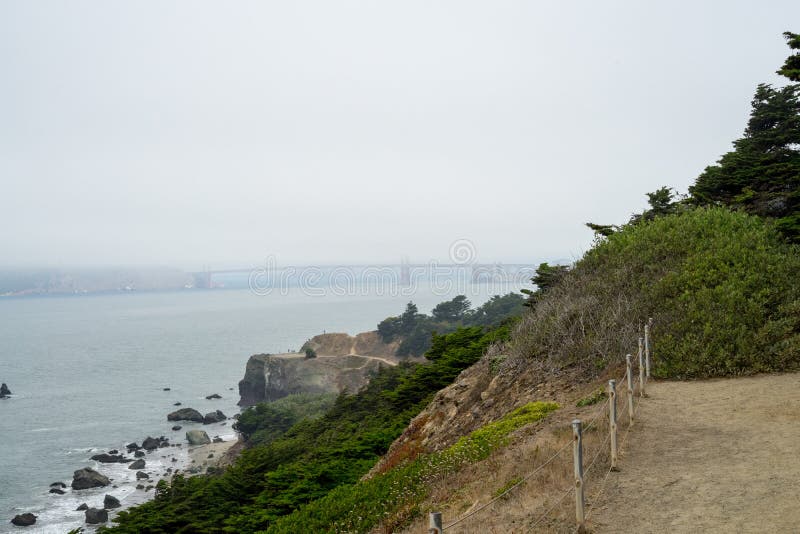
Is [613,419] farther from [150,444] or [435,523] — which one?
[150,444]

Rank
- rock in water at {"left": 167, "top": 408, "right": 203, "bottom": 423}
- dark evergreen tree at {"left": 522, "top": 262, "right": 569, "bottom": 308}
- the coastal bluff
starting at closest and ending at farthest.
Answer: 1. dark evergreen tree at {"left": 522, "top": 262, "right": 569, "bottom": 308}
2. rock in water at {"left": 167, "top": 408, "right": 203, "bottom": 423}
3. the coastal bluff

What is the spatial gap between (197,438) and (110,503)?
67.6ft

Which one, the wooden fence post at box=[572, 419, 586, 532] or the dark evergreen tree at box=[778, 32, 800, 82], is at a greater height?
the dark evergreen tree at box=[778, 32, 800, 82]

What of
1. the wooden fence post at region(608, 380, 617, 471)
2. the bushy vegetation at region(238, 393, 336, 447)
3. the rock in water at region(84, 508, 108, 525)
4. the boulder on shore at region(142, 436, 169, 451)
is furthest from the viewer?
the boulder on shore at region(142, 436, 169, 451)

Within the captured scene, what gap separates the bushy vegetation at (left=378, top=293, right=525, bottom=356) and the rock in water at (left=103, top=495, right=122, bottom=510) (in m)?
48.7

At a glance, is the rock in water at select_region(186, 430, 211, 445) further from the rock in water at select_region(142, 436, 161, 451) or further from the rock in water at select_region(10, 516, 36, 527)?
the rock in water at select_region(10, 516, 36, 527)

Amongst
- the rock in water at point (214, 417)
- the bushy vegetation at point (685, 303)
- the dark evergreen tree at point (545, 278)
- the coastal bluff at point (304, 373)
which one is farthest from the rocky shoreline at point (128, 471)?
the bushy vegetation at point (685, 303)

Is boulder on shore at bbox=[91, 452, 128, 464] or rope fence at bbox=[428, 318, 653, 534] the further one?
boulder on shore at bbox=[91, 452, 128, 464]

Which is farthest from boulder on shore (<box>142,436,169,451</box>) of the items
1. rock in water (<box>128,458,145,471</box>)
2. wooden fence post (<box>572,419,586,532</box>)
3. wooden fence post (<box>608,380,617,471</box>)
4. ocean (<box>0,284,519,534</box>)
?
wooden fence post (<box>572,419,586,532</box>)

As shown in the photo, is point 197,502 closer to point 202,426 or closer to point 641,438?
point 641,438

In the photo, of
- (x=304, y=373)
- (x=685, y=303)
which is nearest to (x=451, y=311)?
(x=304, y=373)

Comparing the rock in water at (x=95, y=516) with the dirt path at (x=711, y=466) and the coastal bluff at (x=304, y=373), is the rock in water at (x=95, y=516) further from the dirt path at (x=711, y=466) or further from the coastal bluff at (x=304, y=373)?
the dirt path at (x=711, y=466)

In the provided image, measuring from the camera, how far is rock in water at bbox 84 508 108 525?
37991mm

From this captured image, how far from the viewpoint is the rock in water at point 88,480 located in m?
45.6
